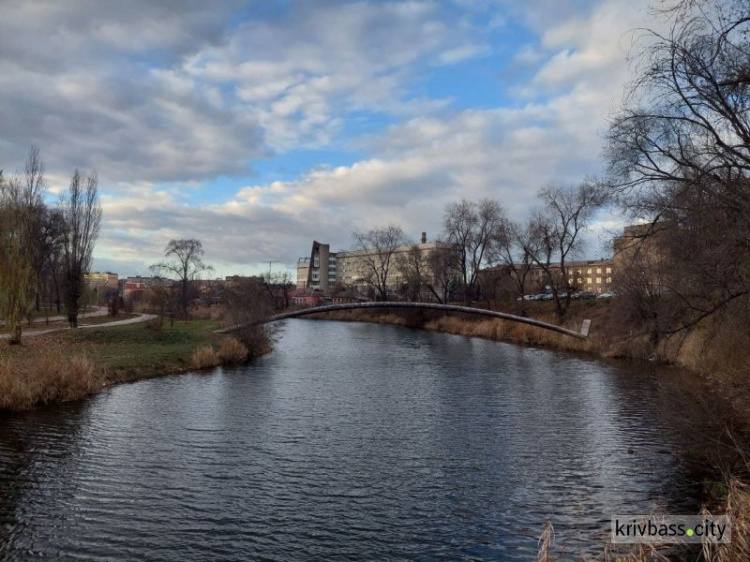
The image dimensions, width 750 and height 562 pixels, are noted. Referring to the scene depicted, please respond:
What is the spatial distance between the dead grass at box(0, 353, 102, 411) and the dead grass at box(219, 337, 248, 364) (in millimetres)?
10052

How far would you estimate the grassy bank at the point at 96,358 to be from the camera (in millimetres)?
17603

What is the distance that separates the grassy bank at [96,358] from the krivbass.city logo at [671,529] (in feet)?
54.5

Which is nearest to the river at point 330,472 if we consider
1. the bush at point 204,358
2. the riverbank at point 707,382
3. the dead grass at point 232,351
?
the riverbank at point 707,382

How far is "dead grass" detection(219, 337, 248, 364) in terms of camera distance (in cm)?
3045

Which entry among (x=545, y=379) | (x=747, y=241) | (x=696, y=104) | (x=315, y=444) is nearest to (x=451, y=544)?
(x=315, y=444)

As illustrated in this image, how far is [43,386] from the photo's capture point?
17.9m

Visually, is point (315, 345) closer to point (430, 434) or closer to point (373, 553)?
point (430, 434)

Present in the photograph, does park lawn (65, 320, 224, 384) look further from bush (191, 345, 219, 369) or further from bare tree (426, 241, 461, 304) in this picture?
bare tree (426, 241, 461, 304)

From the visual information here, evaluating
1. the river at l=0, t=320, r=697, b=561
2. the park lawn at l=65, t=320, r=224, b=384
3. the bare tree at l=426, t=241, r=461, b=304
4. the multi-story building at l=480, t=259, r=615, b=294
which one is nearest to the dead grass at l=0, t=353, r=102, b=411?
the river at l=0, t=320, r=697, b=561

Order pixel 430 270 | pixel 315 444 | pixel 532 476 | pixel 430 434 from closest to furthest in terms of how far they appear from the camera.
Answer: pixel 532 476 < pixel 315 444 < pixel 430 434 < pixel 430 270

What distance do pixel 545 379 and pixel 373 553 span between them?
63.9 ft

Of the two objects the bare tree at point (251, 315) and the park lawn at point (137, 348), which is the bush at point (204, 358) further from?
the bare tree at point (251, 315)

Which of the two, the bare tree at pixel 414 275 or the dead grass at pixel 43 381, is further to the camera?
the bare tree at pixel 414 275

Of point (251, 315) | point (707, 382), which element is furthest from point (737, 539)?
point (251, 315)
